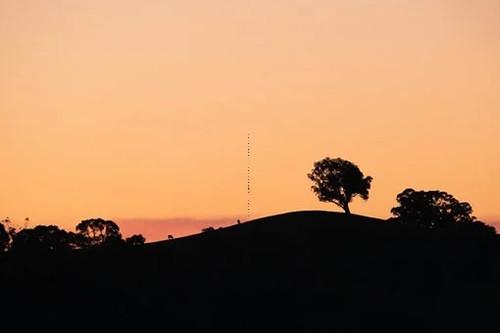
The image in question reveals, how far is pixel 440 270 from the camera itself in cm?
12838

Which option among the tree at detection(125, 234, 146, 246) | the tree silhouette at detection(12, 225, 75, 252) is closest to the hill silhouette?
the tree at detection(125, 234, 146, 246)

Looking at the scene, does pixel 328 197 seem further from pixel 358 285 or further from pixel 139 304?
pixel 139 304

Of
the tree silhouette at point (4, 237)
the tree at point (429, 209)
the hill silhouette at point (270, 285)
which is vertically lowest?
the hill silhouette at point (270, 285)

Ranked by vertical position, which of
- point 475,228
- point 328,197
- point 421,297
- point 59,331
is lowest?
point 59,331

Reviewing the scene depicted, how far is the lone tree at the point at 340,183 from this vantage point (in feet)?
592

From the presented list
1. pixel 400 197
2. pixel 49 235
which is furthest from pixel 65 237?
pixel 400 197

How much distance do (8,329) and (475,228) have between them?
8432 centimetres

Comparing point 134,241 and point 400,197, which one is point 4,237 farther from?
point 400,197

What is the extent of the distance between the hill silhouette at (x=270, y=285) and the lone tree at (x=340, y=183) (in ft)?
114

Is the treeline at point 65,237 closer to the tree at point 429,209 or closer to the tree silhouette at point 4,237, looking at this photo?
the tree silhouette at point 4,237

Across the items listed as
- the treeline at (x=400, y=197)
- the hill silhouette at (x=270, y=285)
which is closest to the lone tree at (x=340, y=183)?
the treeline at (x=400, y=197)

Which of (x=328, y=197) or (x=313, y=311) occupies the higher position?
(x=328, y=197)

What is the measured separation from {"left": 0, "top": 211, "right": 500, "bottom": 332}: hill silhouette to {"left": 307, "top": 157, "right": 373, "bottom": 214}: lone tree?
34.8 meters

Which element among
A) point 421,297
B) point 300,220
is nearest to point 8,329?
point 421,297
